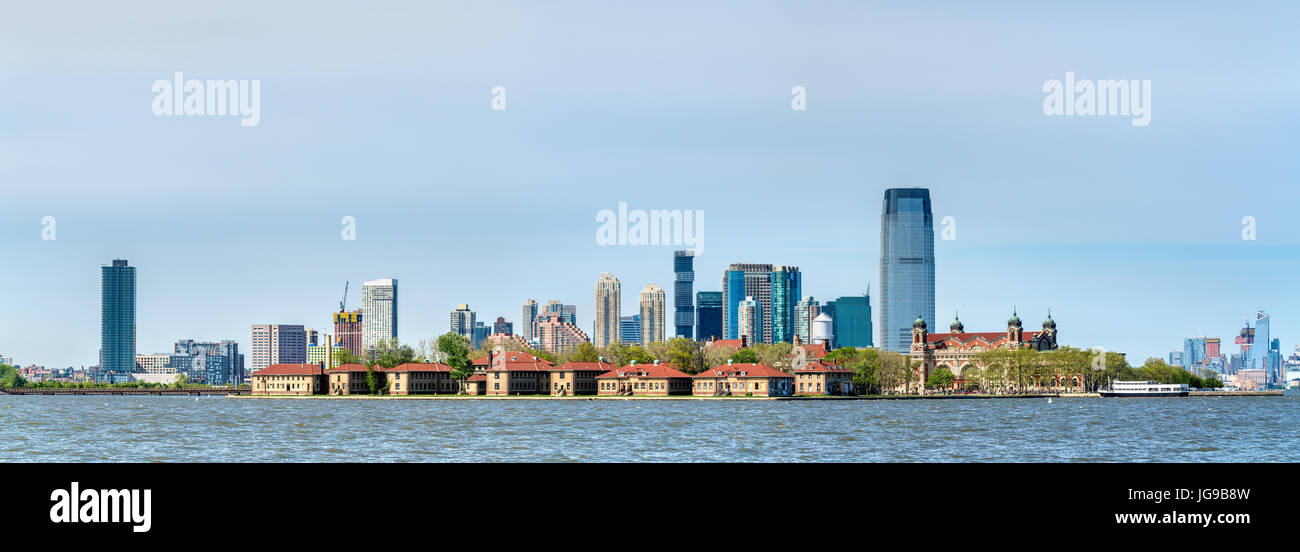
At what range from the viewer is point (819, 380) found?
179 meters

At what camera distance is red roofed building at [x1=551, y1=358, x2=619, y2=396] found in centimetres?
17688

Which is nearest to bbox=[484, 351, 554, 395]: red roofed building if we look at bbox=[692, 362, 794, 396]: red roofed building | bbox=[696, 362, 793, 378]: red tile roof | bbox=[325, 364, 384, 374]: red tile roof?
bbox=[325, 364, 384, 374]: red tile roof

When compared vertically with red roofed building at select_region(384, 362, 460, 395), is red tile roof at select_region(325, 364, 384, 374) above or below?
above

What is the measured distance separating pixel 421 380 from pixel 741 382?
4329cm

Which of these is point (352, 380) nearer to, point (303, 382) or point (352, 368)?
point (352, 368)

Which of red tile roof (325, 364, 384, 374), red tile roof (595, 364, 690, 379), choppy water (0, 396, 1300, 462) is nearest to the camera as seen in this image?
choppy water (0, 396, 1300, 462)

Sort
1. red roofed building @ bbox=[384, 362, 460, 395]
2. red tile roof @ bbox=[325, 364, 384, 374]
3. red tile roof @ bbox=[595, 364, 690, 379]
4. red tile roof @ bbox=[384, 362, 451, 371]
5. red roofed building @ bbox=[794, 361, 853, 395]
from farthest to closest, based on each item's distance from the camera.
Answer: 1. red tile roof @ bbox=[325, 364, 384, 374]
2. red tile roof @ bbox=[384, 362, 451, 371]
3. red roofed building @ bbox=[384, 362, 460, 395]
4. red roofed building @ bbox=[794, 361, 853, 395]
5. red tile roof @ bbox=[595, 364, 690, 379]

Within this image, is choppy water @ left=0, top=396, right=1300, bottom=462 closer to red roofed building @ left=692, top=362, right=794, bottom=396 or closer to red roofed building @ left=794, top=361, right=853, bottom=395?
red roofed building @ left=692, top=362, right=794, bottom=396

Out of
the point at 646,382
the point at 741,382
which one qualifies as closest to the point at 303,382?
the point at 646,382

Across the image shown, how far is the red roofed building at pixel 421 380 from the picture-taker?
183875 millimetres

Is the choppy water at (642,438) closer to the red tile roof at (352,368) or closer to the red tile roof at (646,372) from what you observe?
the red tile roof at (646,372)
